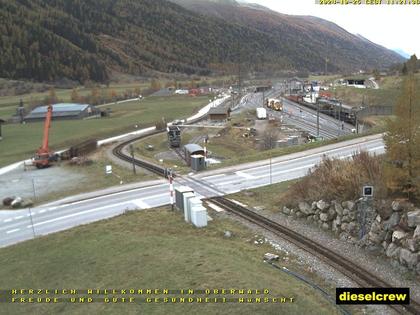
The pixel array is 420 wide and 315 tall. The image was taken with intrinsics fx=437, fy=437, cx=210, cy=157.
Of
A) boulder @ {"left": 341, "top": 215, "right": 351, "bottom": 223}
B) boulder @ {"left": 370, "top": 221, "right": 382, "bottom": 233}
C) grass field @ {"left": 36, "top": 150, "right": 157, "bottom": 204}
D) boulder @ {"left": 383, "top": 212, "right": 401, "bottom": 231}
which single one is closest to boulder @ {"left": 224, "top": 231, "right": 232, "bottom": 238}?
boulder @ {"left": 341, "top": 215, "right": 351, "bottom": 223}

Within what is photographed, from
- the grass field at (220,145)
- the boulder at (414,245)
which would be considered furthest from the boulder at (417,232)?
the grass field at (220,145)

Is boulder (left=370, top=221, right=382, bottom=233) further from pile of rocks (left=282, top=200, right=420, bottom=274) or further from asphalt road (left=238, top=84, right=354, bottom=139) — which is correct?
asphalt road (left=238, top=84, right=354, bottom=139)

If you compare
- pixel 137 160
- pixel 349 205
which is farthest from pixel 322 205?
pixel 137 160

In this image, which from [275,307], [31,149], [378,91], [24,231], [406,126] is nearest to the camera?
[275,307]

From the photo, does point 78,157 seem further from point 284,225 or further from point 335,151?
point 284,225

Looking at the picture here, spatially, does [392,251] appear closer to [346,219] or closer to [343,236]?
[343,236]

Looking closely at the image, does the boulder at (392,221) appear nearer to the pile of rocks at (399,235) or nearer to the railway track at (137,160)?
the pile of rocks at (399,235)

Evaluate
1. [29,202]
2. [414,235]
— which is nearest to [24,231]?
[29,202]
